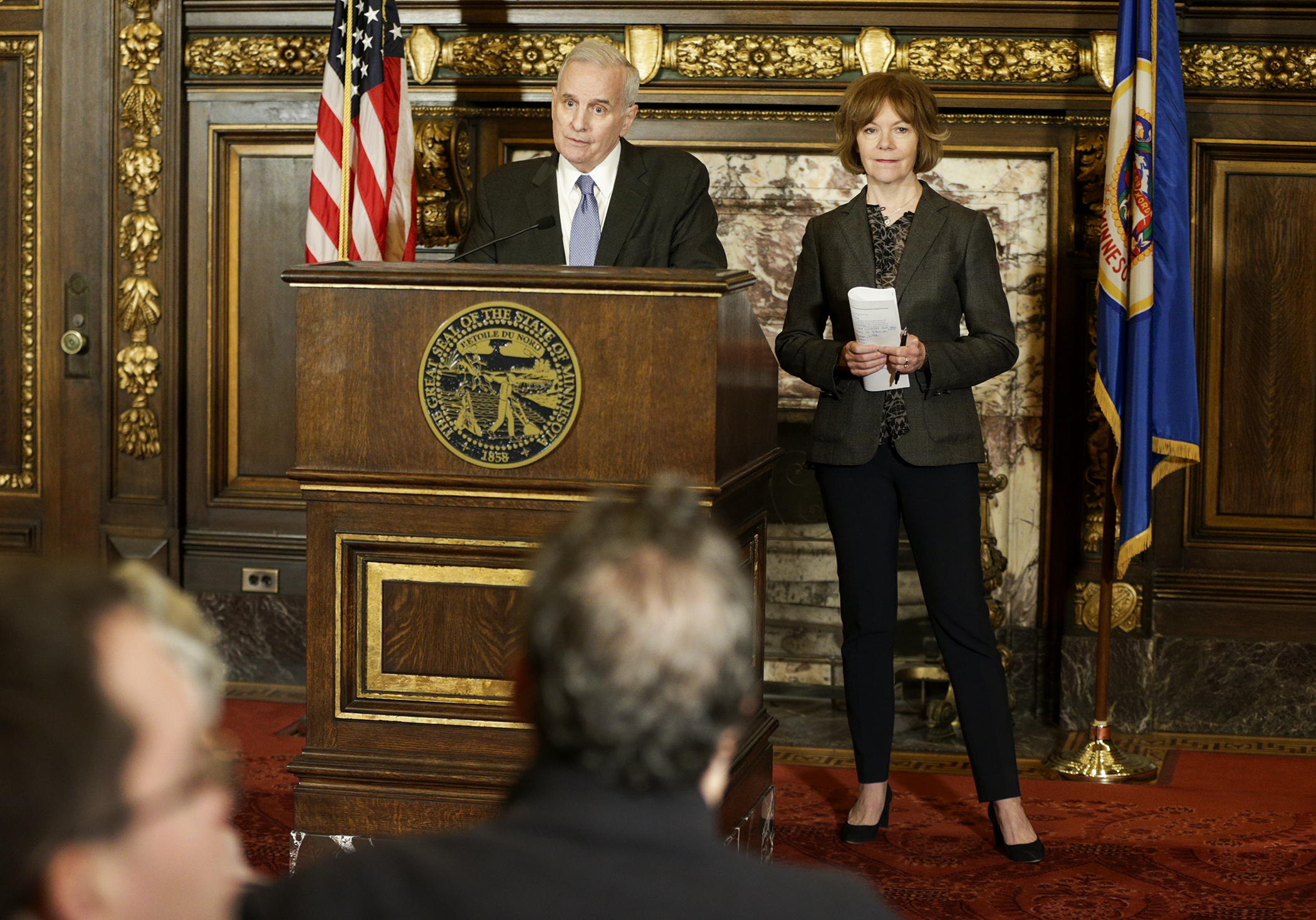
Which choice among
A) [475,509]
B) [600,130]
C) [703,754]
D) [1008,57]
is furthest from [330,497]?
[1008,57]

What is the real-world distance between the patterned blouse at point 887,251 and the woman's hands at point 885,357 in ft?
0.56

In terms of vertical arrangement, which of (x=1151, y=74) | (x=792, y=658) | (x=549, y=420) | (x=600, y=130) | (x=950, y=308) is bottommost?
(x=792, y=658)

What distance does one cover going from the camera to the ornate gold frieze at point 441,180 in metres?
5.26

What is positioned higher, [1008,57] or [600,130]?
[1008,57]

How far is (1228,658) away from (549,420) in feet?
10.4

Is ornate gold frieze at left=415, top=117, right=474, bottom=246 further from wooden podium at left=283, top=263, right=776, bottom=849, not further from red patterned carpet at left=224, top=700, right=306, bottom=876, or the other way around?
wooden podium at left=283, top=263, right=776, bottom=849

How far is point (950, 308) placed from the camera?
3719 mm

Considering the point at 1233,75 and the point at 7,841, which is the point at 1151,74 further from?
the point at 7,841

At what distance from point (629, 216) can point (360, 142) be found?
4.71 ft

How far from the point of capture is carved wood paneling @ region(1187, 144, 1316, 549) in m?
5.01

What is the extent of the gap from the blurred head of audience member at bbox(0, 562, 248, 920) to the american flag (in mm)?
3559

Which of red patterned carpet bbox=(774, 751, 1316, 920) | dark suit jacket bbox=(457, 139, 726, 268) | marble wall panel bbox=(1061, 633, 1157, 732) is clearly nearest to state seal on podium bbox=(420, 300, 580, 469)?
dark suit jacket bbox=(457, 139, 726, 268)

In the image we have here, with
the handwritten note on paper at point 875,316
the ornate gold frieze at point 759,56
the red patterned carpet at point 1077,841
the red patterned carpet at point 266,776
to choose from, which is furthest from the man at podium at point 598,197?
the ornate gold frieze at point 759,56

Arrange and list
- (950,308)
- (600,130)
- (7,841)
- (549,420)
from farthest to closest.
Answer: (950,308), (600,130), (549,420), (7,841)
